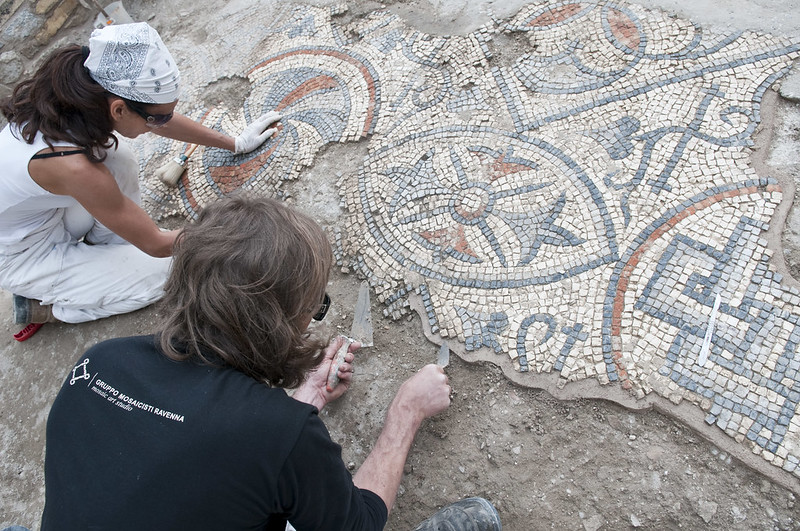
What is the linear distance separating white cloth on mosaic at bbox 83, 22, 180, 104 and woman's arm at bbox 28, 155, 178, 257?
15.4 inches

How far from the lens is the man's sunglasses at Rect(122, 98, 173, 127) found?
245 centimetres

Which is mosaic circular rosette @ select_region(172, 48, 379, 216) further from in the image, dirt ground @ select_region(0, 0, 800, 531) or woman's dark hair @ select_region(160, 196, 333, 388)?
woman's dark hair @ select_region(160, 196, 333, 388)

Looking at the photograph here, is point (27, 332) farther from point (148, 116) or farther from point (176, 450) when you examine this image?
point (176, 450)

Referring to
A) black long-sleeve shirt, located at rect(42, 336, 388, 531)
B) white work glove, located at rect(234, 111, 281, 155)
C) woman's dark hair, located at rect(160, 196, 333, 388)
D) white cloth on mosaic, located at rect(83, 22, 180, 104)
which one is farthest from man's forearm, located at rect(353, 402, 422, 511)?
white work glove, located at rect(234, 111, 281, 155)

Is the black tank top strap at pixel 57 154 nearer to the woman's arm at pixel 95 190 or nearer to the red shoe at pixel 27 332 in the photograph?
the woman's arm at pixel 95 190

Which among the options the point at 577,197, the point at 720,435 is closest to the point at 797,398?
the point at 720,435

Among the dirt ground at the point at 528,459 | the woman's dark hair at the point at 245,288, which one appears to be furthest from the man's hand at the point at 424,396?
the woman's dark hair at the point at 245,288

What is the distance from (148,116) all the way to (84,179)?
41cm

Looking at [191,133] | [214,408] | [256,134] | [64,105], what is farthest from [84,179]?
[214,408]

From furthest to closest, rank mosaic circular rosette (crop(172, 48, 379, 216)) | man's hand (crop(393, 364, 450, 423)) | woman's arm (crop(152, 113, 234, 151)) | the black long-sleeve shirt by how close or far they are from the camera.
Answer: mosaic circular rosette (crop(172, 48, 379, 216)) < woman's arm (crop(152, 113, 234, 151)) < man's hand (crop(393, 364, 450, 423)) < the black long-sleeve shirt

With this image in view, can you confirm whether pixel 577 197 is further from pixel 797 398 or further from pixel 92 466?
pixel 92 466

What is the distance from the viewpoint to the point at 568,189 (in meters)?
3.02

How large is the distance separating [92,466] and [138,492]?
0.18 m

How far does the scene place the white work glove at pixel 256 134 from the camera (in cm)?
368
